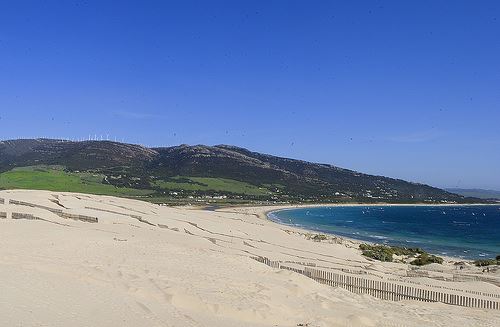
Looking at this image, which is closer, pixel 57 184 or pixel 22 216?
pixel 22 216

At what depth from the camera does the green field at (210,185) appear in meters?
152

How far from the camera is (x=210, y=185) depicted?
163 m

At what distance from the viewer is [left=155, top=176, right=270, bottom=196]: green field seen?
15250 centimetres

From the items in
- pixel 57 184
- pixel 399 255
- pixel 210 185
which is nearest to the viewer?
pixel 399 255

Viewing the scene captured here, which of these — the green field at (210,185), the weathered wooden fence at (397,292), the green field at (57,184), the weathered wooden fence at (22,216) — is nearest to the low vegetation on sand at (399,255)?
the weathered wooden fence at (397,292)

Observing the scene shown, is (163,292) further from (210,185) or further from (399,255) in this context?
(210,185)

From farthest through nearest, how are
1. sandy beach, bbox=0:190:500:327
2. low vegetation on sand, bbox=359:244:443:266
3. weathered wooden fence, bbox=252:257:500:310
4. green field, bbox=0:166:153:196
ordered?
green field, bbox=0:166:153:196 < low vegetation on sand, bbox=359:244:443:266 < weathered wooden fence, bbox=252:257:500:310 < sandy beach, bbox=0:190:500:327

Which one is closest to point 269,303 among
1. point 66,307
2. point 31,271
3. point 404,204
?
point 66,307

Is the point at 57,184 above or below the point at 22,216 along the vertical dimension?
above

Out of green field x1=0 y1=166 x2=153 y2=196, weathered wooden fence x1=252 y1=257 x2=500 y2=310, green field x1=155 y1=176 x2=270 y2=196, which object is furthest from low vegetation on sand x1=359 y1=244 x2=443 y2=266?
green field x1=155 y1=176 x2=270 y2=196

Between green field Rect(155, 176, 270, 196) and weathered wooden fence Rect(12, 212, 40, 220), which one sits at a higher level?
green field Rect(155, 176, 270, 196)

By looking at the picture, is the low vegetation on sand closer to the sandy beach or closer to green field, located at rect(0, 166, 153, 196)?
the sandy beach

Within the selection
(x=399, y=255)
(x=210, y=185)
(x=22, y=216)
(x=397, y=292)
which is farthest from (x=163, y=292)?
(x=210, y=185)

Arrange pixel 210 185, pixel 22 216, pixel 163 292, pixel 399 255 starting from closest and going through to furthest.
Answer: pixel 163 292
pixel 22 216
pixel 399 255
pixel 210 185
